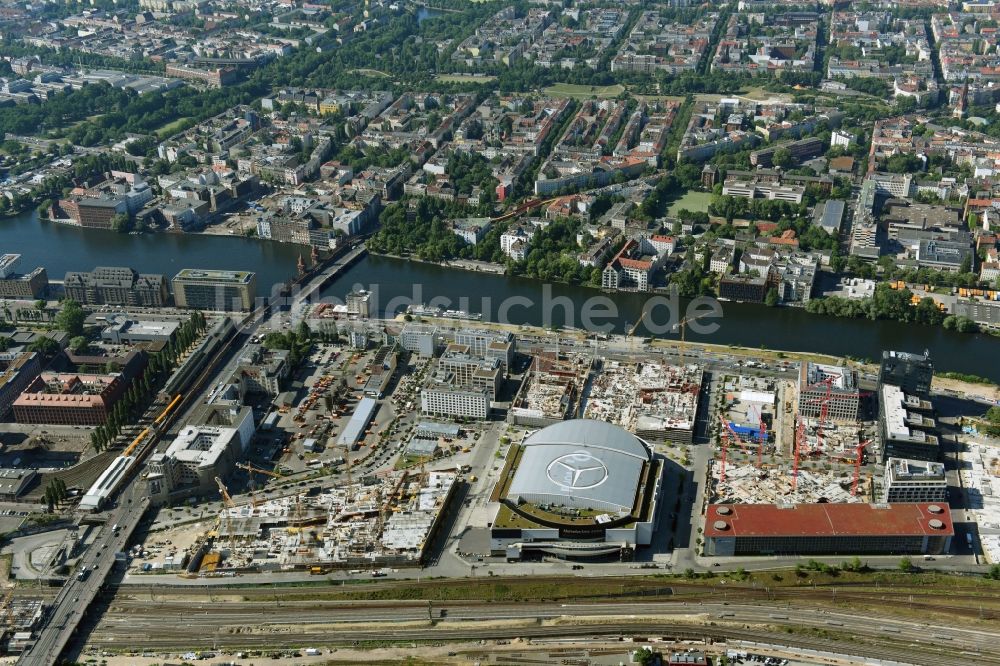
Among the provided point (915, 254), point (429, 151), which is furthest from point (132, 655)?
point (429, 151)

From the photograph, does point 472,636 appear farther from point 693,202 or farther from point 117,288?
point 693,202

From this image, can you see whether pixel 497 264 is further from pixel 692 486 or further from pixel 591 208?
pixel 692 486

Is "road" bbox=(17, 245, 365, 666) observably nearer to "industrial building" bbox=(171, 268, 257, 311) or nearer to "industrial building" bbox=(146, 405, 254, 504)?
"industrial building" bbox=(146, 405, 254, 504)

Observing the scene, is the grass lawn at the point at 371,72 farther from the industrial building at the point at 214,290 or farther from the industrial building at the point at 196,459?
the industrial building at the point at 196,459

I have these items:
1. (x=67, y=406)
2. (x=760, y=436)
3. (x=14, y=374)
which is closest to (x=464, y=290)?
(x=760, y=436)

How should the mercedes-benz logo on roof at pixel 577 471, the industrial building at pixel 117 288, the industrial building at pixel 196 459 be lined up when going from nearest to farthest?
the mercedes-benz logo on roof at pixel 577 471 < the industrial building at pixel 196 459 < the industrial building at pixel 117 288

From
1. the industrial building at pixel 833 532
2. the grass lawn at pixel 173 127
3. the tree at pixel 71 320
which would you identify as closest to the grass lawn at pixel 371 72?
the grass lawn at pixel 173 127
